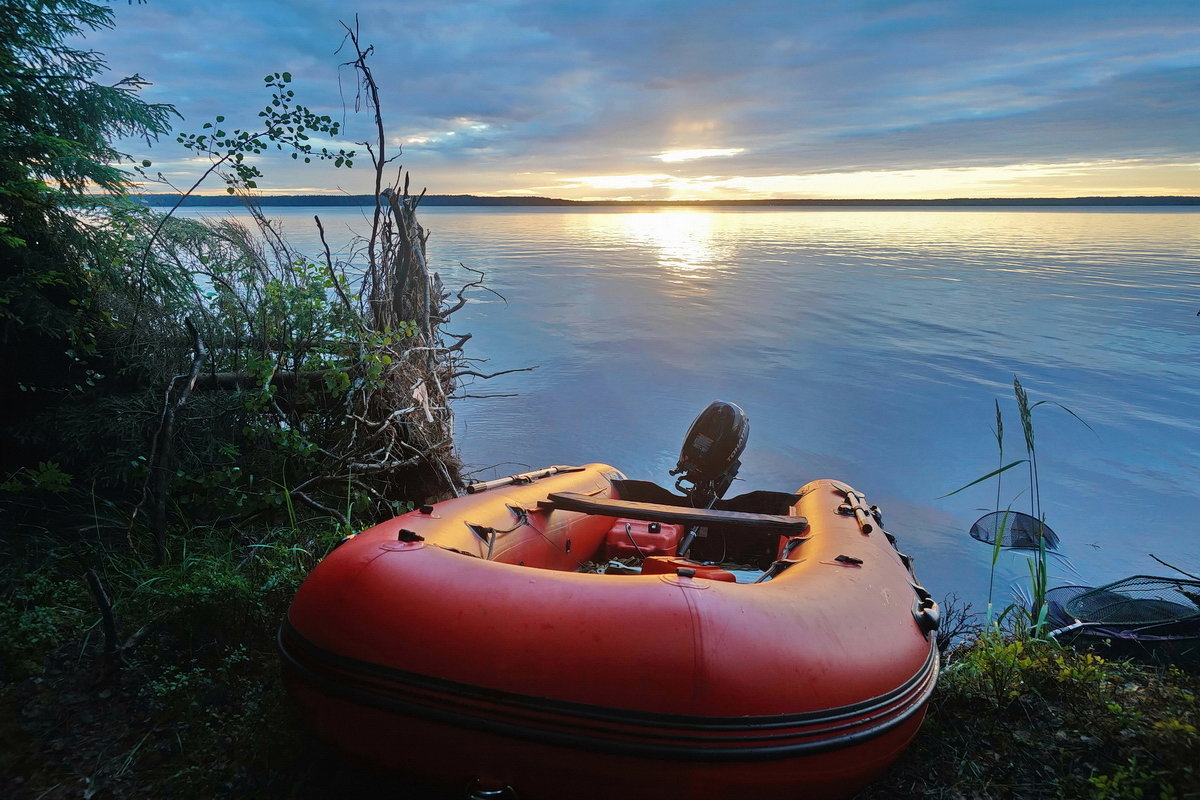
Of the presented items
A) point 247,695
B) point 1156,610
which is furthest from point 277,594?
point 1156,610

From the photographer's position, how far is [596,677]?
1865mm

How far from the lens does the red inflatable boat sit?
1.83 meters

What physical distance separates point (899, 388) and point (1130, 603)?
681 cm

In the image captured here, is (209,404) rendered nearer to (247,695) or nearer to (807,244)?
(247,695)

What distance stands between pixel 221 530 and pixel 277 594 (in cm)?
96

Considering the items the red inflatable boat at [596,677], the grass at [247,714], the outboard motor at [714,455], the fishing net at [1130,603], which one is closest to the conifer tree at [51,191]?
the grass at [247,714]

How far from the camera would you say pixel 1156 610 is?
3.67 metres

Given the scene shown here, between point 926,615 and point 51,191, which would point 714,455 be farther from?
point 51,191

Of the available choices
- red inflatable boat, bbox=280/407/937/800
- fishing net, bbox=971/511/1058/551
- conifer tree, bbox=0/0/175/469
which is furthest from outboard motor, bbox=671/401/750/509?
conifer tree, bbox=0/0/175/469

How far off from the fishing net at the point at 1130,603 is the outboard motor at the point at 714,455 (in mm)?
2030

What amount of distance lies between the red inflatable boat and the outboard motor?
2007mm

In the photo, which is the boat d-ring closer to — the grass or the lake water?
the grass

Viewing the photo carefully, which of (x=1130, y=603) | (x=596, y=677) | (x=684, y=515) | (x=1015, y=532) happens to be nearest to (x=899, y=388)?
(x=1015, y=532)

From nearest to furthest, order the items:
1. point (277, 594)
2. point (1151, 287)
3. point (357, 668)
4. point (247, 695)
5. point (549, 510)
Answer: point (357, 668) < point (247, 695) < point (277, 594) < point (549, 510) < point (1151, 287)
